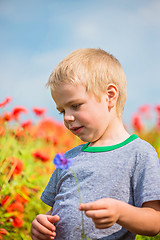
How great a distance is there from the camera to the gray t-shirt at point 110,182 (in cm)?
123

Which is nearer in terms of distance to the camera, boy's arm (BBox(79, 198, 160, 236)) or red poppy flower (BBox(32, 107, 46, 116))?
boy's arm (BBox(79, 198, 160, 236))

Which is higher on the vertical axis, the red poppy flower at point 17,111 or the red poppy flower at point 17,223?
the red poppy flower at point 17,111

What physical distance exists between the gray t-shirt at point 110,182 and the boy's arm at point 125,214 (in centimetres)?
5

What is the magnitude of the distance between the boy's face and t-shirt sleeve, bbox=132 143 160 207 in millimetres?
203

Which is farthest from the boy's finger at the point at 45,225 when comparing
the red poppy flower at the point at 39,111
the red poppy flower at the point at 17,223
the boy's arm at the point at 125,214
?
the red poppy flower at the point at 39,111

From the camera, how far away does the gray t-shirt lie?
4.03ft

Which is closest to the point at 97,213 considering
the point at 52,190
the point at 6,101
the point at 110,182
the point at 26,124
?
the point at 110,182

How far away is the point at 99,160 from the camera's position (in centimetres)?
130

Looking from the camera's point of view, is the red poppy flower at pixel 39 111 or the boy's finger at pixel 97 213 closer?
the boy's finger at pixel 97 213

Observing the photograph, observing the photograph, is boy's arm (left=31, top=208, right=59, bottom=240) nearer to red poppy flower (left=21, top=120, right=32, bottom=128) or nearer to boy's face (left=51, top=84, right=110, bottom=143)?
boy's face (left=51, top=84, right=110, bottom=143)

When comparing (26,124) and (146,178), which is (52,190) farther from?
(26,124)

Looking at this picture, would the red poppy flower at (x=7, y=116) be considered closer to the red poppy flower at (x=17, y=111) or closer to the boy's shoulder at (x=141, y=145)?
the red poppy flower at (x=17, y=111)

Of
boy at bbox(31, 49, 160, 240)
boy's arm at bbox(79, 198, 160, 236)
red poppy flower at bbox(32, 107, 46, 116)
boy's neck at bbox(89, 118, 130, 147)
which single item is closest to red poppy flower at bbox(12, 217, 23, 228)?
boy at bbox(31, 49, 160, 240)

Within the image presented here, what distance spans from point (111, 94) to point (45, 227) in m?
0.60
